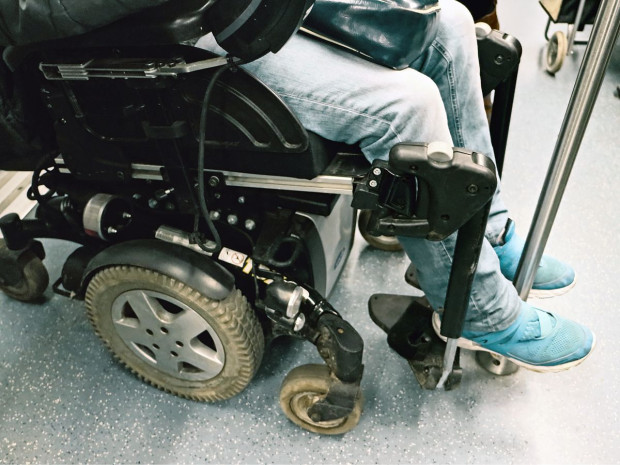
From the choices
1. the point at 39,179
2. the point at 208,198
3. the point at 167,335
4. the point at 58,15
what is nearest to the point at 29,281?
the point at 39,179

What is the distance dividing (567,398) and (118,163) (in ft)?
3.24

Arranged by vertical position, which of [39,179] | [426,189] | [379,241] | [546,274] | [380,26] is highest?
[380,26]

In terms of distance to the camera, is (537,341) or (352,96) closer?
Answer: (352,96)

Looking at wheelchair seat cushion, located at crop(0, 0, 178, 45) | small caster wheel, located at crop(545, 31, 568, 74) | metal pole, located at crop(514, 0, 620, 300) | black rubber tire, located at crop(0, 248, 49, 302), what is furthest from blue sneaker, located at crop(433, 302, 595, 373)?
small caster wheel, located at crop(545, 31, 568, 74)

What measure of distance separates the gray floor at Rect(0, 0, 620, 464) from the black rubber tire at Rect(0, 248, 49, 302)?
0.12 ft

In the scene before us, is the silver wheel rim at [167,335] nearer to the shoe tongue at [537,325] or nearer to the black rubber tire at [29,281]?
the black rubber tire at [29,281]

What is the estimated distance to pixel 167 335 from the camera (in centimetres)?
98

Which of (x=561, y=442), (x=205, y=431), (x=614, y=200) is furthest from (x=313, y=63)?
(x=614, y=200)

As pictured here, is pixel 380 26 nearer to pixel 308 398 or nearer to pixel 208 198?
pixel 208 198

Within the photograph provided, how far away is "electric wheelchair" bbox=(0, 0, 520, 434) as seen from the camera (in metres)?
0.64

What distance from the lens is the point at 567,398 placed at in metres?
1.07

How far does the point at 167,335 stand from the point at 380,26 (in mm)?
654

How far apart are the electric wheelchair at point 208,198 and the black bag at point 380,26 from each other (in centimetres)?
15

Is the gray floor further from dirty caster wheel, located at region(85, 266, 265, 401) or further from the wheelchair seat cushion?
the wheelchair seat cushion
